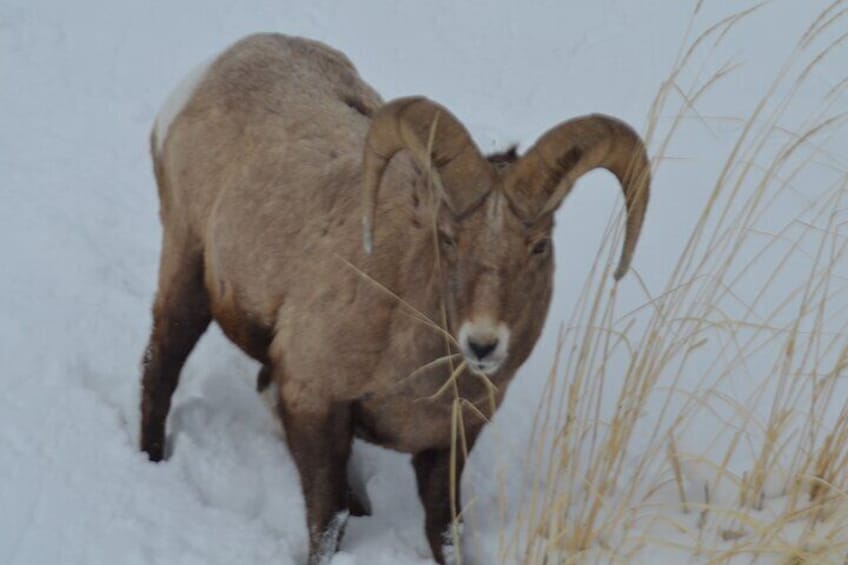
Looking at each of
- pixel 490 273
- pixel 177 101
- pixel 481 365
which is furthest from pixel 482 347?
pixel 177 101

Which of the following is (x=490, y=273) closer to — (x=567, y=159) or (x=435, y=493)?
(x=567, y=159)

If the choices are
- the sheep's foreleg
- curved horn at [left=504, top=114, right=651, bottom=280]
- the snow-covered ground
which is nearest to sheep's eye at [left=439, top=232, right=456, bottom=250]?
curved horn at [left=504, top=114, right=651, bottom=280]

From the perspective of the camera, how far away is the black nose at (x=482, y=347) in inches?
126

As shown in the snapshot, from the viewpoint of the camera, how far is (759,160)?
22.4ft

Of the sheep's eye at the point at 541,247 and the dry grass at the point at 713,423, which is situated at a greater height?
the sheep's eye at the point at 541,247

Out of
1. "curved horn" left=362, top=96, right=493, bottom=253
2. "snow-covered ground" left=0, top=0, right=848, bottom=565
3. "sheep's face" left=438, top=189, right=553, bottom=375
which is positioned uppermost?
"curved horn" left=362, top=96, right=493, bottom=253

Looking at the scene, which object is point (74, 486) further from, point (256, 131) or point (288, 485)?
point (256, 131)

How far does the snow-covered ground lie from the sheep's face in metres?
0.55

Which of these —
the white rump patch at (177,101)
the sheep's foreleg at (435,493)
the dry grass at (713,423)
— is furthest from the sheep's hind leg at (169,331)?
the dry grass at (713,423)

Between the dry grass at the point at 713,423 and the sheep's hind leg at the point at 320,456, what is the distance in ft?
2.27

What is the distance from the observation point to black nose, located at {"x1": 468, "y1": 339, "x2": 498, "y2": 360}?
3197mm

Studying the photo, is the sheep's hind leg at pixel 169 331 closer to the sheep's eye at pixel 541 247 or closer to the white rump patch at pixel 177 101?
the white rump patch at pixel 177 101

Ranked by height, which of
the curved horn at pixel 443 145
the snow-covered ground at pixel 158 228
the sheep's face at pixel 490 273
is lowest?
the snow-covered ground at pixel 158 228

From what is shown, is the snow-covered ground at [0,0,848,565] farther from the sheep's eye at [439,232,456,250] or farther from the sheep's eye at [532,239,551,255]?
the sheep's eye at [439,232,456,250]
